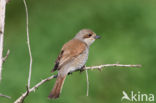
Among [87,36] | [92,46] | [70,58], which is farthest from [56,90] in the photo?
[92,46]

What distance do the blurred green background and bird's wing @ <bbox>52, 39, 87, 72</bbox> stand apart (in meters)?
1.92

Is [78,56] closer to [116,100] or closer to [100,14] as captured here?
[116,100]

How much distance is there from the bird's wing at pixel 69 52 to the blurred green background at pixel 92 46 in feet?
6.29

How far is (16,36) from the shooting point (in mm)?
9344

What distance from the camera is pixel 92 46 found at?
8297mm

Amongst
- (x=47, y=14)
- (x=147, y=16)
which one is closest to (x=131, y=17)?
(x=147, y=16)

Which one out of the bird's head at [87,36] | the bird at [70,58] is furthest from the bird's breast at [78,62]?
the bird's head at [87,36]

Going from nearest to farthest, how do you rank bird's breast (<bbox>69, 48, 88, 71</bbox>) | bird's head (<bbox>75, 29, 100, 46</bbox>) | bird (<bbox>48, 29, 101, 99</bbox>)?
bird (<bbox>48, 29, 101, 99</bbox>)
bird's breast (<bbox>69, 48, 88, 71</bbox>)
bird's head (<bbox>75, 29, 100, 46</bbox>)

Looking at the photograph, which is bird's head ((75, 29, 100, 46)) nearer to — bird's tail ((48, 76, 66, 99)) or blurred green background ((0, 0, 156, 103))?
bird's tail ((48, 76, 66, 99))

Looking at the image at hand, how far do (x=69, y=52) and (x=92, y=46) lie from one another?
3.53 m

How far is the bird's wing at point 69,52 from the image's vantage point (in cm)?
466

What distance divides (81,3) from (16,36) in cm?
169

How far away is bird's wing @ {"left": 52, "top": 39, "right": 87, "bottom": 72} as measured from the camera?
466cm

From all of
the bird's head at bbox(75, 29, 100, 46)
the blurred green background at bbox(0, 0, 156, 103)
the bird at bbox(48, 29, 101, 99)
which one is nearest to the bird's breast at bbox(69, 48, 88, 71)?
the bird at bbox(48, 29, 101, 99)
